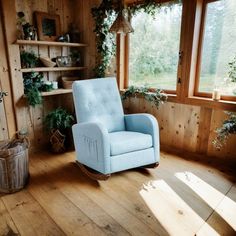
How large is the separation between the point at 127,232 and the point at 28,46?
242 cm

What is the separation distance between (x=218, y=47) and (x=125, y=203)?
190 centimetres

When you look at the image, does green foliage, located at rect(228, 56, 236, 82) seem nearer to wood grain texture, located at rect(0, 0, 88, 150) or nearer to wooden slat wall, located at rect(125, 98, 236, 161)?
wooden slat wall, located at rect(125, 98, 236, 161)

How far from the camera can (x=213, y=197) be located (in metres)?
1.84

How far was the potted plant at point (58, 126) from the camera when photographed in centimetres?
270

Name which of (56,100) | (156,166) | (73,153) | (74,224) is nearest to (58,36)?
(56,100)

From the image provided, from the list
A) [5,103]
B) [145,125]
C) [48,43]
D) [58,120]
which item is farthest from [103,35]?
[5,103]

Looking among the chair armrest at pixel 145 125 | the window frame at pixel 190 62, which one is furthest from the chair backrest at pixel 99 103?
the window frame at pixel 190 62

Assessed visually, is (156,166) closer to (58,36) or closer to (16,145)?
(16,145)

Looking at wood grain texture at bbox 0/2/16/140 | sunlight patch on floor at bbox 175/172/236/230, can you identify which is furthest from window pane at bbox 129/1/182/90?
wood grain texture at bbox 0/2/16/140

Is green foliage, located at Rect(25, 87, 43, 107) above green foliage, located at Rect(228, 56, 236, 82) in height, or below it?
below

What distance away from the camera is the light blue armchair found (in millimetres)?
1982

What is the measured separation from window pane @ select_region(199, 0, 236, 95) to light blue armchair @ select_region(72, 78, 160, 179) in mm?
867

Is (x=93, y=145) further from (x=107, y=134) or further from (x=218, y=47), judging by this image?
(x=218, y=47)

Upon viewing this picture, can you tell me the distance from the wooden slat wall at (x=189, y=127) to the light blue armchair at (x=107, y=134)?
1.82 feet
